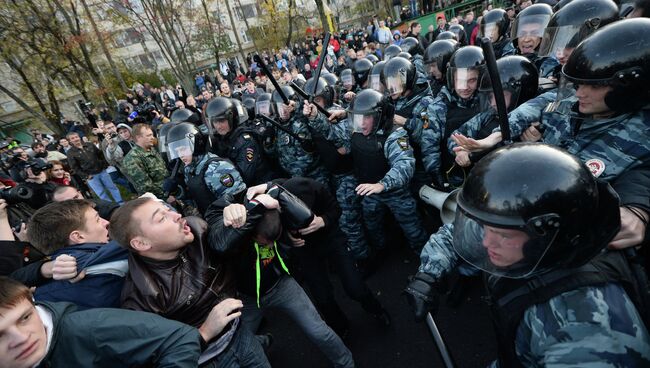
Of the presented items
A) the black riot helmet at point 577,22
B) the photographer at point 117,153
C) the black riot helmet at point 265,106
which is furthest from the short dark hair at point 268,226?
the photographer at point 117,153

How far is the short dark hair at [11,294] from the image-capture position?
1.37 meters

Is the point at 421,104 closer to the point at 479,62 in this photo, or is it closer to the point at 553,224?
the point at 479,62

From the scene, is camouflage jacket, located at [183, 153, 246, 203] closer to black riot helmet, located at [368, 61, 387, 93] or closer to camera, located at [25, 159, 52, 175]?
black riot helmet, located at [368, 61, 387, 93]

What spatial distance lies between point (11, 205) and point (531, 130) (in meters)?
6.73

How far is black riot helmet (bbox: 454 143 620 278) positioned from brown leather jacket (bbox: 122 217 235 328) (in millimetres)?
1635

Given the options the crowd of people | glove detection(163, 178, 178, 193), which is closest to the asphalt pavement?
the crowd of people

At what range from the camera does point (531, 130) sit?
2.52 meters

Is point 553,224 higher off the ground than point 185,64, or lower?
lower

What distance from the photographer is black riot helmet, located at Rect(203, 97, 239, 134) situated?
178 inches

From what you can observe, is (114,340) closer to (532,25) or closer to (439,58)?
(439,58)

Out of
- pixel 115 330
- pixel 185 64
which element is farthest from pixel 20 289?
pixel 185 64

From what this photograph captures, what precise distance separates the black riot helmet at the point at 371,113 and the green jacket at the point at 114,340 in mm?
2686

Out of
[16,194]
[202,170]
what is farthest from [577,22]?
[16,194]

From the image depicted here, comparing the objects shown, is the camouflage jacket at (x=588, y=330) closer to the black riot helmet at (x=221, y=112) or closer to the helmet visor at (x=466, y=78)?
the helmet visor at (x=466, y=78)
